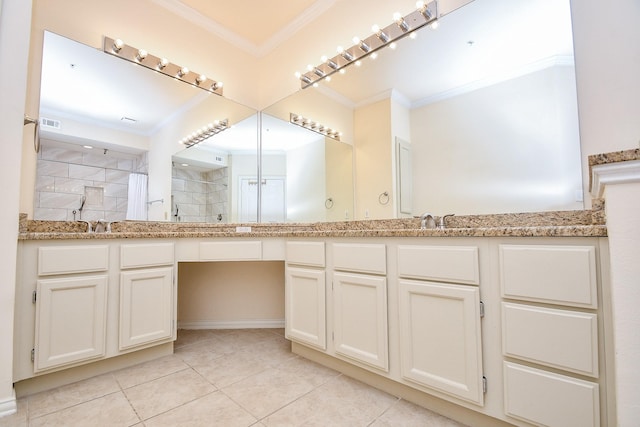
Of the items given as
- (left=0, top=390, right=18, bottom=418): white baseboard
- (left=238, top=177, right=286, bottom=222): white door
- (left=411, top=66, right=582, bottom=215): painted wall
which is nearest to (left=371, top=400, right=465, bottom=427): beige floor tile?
(left=411, top=66, right=582, bottom=215): painted wall

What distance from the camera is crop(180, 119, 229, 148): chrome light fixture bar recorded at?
2594 millimetres

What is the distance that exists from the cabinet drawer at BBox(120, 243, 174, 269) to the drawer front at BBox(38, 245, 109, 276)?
0.09 meters

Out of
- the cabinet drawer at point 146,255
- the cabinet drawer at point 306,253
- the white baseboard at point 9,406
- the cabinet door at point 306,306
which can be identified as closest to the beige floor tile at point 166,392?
the white baseboard at point 9,406

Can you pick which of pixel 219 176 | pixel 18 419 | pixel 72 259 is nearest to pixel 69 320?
pixel 72 259

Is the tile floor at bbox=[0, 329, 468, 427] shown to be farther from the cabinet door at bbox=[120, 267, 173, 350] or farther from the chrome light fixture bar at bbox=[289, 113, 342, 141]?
the chrome light fixture bar at bbox=[289, 113, 342, 141]

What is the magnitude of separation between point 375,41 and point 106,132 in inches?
83.4

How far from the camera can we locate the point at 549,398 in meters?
0.98

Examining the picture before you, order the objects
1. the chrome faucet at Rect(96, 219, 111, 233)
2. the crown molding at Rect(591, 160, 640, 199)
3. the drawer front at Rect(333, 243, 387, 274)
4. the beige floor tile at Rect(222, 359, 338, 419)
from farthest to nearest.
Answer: the chrome faucet at Rect(96, 219, 111, 233) → the drawer front at Rect(333, 243, 387, 274) → the beige floor tile at Rect(222, 359, 338, 419) → the crown molding at Rect(591, 160, 640, 199)

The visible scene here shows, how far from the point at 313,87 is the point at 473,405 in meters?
2.52

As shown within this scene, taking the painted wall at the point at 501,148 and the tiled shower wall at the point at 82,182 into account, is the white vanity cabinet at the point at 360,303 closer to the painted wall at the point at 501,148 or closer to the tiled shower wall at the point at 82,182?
the painted wall at the point at 501,148

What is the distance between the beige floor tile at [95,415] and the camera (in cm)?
123

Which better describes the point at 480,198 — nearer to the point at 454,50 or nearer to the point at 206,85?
the point at 454,50

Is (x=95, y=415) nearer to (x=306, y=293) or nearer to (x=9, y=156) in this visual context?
(x=306, y=293)

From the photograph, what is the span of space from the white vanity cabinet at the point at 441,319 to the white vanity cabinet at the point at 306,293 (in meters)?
0.53
